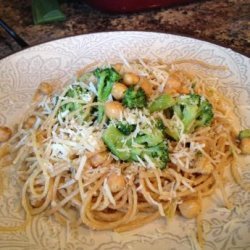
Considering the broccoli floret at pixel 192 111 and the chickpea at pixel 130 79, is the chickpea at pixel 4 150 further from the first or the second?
the broccoli floret at pixel 192 111

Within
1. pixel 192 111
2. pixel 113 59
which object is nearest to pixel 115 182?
pixel 192 111

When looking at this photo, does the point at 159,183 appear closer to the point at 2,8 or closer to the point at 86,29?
the point at 86,29

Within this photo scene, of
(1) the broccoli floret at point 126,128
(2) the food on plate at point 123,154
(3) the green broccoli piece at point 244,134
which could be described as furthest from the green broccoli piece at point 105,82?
(3) the green broccoli piece at point 244,134

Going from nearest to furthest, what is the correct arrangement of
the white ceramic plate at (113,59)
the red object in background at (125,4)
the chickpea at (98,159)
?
the white ceramic plate at (113,59) < the chickpea at (98,159) < the red object in background at (125,4)

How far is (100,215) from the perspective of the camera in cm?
128

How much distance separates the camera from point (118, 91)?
1.38 m

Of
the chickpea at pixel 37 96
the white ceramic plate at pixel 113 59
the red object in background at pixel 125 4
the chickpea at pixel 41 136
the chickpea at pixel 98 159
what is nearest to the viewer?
the white ceramic plate at pixel 113 59

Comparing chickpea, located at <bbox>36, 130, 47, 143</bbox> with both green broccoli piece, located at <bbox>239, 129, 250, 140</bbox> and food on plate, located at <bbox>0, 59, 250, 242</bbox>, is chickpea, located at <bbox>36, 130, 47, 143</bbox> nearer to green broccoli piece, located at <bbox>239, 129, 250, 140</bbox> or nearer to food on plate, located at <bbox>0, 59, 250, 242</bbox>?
food on plate, located at <bbox>0, 59, 250, 242</bbox>

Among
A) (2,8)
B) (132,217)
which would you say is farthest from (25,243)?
(2,8)

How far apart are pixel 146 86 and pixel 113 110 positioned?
19cm

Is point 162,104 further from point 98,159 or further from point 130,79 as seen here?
point 98,159

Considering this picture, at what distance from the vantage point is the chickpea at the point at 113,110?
132 centimetres

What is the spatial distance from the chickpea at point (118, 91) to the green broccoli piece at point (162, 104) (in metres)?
0.11

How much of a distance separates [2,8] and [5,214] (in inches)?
65.1
